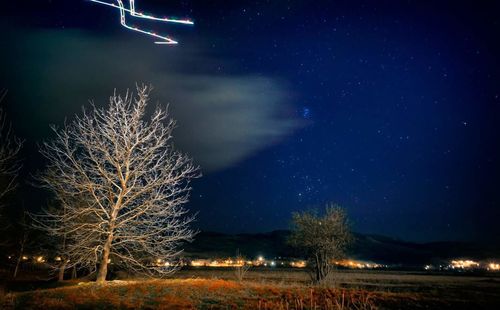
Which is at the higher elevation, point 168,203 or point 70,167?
point 70,167

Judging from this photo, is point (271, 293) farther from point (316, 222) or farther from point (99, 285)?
point (316, 222)

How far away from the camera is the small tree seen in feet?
122

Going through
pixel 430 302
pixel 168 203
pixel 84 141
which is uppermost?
pixel 84 141

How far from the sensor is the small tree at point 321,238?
3719 centimetres

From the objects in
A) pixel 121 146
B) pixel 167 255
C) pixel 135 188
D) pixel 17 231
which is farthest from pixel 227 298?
pixel 17 231

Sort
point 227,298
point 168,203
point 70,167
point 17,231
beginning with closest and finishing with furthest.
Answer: point 227,298, point 70,167, point 168,203, point 17,231

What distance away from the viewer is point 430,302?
22531mm

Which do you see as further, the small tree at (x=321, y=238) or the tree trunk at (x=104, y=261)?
the small tree at (x=321, y=238)

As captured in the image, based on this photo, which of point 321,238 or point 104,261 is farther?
point 321,238

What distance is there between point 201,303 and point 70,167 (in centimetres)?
1067

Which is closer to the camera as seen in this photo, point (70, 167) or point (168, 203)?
point (70, 167)

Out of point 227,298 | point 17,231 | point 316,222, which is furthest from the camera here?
point 17,231

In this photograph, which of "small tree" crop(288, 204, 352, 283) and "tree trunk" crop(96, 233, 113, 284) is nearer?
"tree trunk" crop(96, 233, 113, 284)

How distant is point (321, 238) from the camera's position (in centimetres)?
3922
